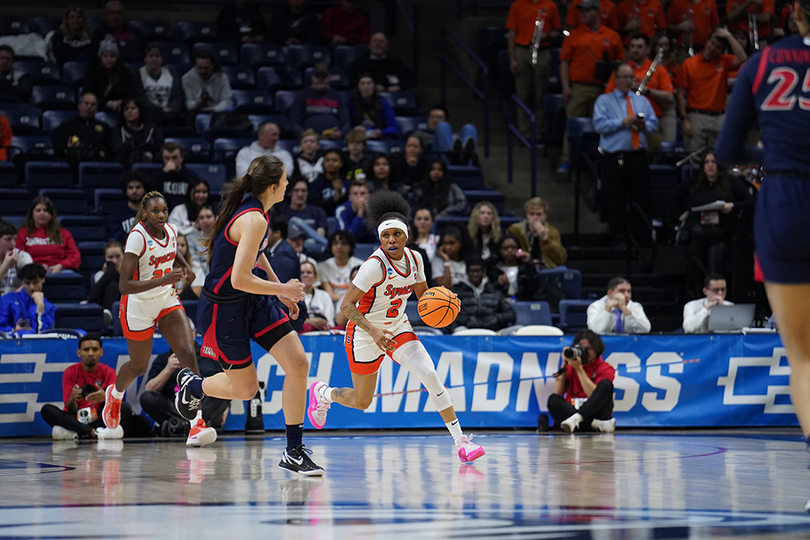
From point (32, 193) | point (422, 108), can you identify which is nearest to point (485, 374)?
point (32, 193)

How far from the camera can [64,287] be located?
39.0ft

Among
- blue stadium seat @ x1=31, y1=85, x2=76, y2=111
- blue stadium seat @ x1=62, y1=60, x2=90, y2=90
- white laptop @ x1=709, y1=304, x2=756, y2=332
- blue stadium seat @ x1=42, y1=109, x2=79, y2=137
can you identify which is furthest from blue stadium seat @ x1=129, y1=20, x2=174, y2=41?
white laptop @ x1=709, y1=304, x2=756, y2=332

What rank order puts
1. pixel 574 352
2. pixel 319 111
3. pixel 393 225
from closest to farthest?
1. pixel 393 225
2. pixel 574 352
3. pixel 319 111

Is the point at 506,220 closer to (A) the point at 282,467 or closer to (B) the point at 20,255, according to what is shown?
(B) the point at 20,255

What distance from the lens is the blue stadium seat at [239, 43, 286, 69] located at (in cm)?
1669

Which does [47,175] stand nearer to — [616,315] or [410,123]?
[410,123]

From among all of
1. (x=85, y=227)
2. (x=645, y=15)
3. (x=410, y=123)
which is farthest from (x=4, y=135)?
(x=645, y=15)

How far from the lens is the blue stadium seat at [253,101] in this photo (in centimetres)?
1559

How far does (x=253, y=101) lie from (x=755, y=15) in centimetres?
871

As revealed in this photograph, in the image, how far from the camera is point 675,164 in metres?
15.5

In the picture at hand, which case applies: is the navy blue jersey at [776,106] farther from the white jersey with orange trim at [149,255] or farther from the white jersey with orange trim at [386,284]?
the white jersey with orange trim at [149,255]

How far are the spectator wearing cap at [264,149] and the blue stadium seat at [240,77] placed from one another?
254 cm

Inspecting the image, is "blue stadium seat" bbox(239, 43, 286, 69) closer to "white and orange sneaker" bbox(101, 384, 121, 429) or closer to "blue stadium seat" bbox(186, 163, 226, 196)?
"blue stadium seat" bbox(186, 163, 226, 196)

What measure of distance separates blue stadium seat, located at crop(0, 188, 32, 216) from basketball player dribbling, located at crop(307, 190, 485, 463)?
286 inches
